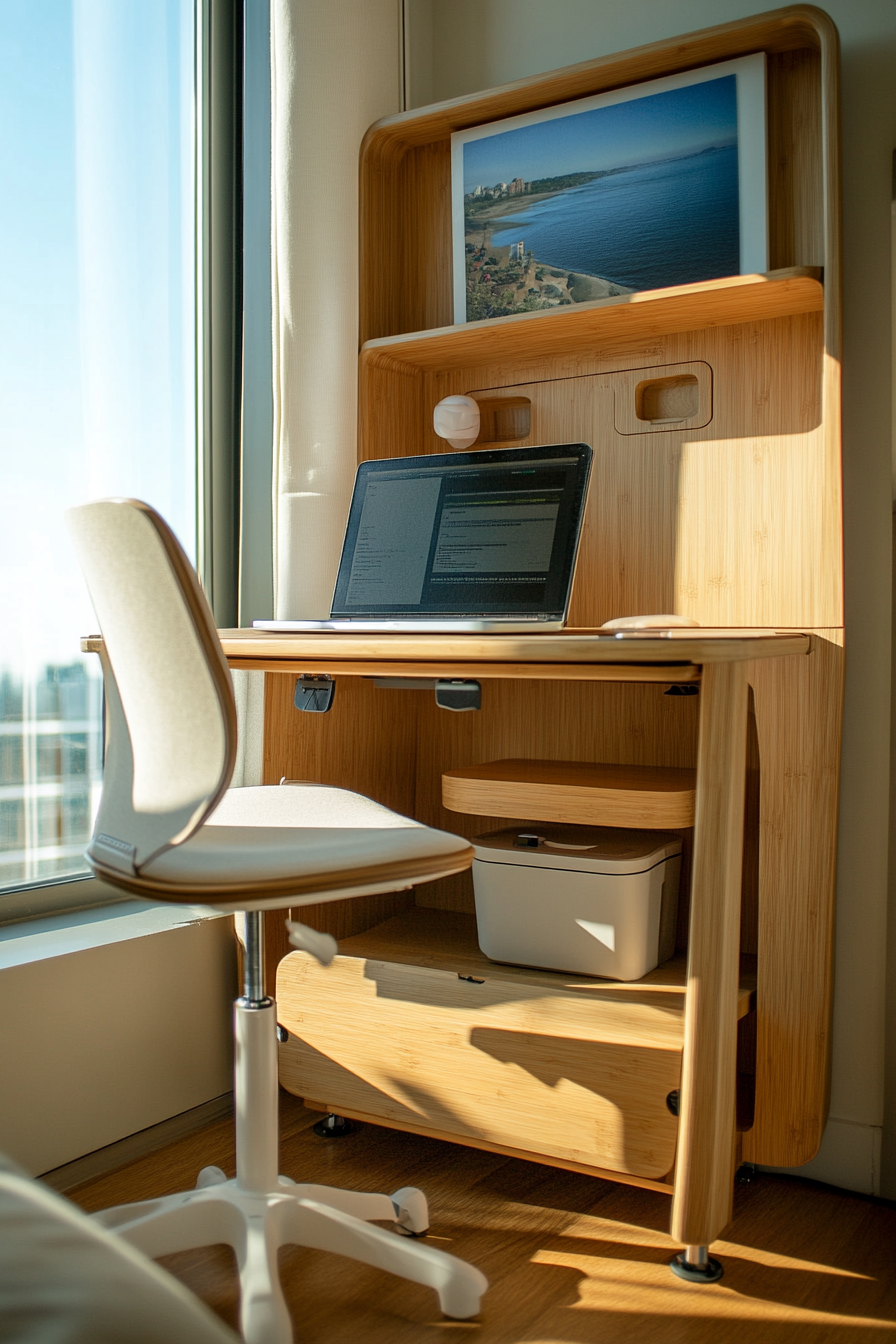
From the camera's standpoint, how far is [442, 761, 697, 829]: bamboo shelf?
1430 mm

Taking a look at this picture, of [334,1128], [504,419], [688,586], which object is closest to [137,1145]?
[334,1128]

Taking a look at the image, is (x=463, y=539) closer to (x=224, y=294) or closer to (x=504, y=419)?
(x=504, y=419)

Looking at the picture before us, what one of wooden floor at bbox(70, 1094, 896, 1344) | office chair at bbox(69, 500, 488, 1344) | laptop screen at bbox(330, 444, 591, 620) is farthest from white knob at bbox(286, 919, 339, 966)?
laptop screen at bbox(330, 444, 591, 620)

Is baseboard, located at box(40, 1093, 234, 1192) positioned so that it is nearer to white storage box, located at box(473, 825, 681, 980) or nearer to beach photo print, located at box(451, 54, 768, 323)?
white storage box, located at box(473, 825, 681, 980)

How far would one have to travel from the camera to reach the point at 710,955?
1.29 metres

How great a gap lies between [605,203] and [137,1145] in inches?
66.2

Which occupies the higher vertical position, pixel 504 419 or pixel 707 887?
pixel 504 419

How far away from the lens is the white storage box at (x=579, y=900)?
1.53 metres

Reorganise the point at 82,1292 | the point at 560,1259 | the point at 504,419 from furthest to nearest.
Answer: the point at 504,419
the point at 560,1259
the point at 82,1292

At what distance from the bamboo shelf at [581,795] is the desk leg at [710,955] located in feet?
0.41

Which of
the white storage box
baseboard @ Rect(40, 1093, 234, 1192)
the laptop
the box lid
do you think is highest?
the laptop

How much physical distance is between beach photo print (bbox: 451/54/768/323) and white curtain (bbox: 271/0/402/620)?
0.22m

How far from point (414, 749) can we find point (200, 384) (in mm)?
789

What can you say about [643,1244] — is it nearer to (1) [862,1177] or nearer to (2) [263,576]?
(1) [862,1177]
